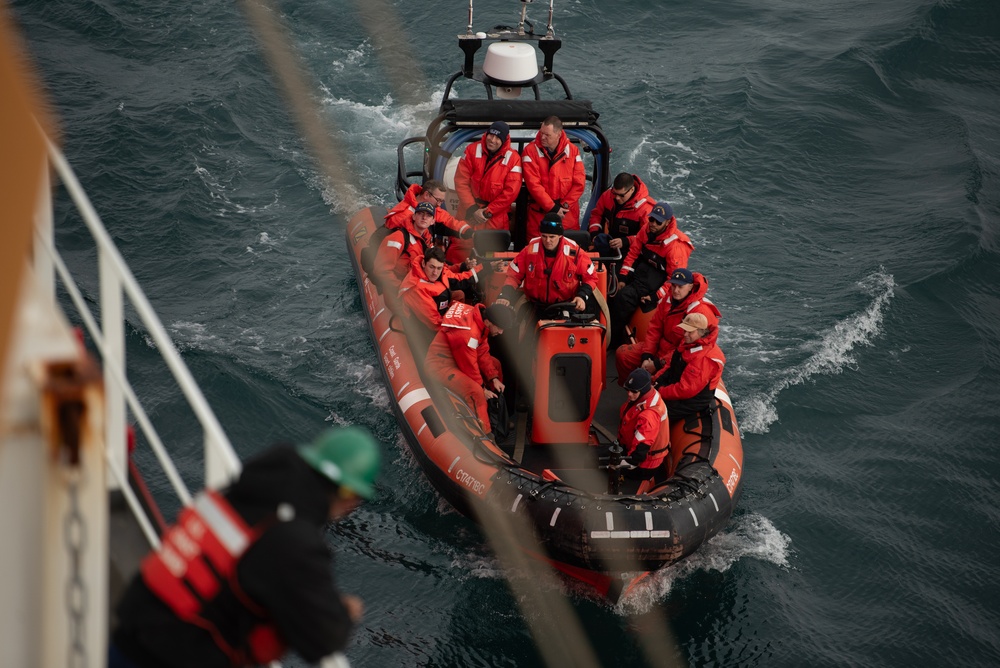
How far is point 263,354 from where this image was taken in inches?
326

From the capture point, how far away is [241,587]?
2008mm

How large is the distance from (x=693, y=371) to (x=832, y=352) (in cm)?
297

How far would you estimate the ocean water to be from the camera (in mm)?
6406

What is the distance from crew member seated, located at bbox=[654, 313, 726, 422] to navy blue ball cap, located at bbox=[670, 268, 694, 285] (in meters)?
0.29

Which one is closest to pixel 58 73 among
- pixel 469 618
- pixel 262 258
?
pixel 262 258

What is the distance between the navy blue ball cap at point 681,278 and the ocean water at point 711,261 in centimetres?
180

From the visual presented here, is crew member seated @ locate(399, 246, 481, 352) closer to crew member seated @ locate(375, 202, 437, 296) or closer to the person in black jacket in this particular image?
crew member seated @ locate(375, 202, 437, 296)

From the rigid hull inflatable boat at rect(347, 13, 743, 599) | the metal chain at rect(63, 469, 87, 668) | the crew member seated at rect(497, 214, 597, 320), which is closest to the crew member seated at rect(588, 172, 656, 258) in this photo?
the rigid hull inflatable boat at rect(347, 13, 743, 599)

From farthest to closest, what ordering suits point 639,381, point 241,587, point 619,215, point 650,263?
point 619,215 < point 650,263 < point 639,381 < point 241,587

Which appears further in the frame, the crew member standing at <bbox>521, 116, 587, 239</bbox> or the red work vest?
the crew member standing at <bbox>521, 116, 587, 239</bbox>

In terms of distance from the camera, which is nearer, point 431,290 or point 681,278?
point 681,278

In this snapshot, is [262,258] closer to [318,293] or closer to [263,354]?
[318,293]

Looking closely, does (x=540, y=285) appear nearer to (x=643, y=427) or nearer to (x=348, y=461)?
(x=643, y=427)

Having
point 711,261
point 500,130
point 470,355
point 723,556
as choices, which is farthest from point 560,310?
point 711,261
